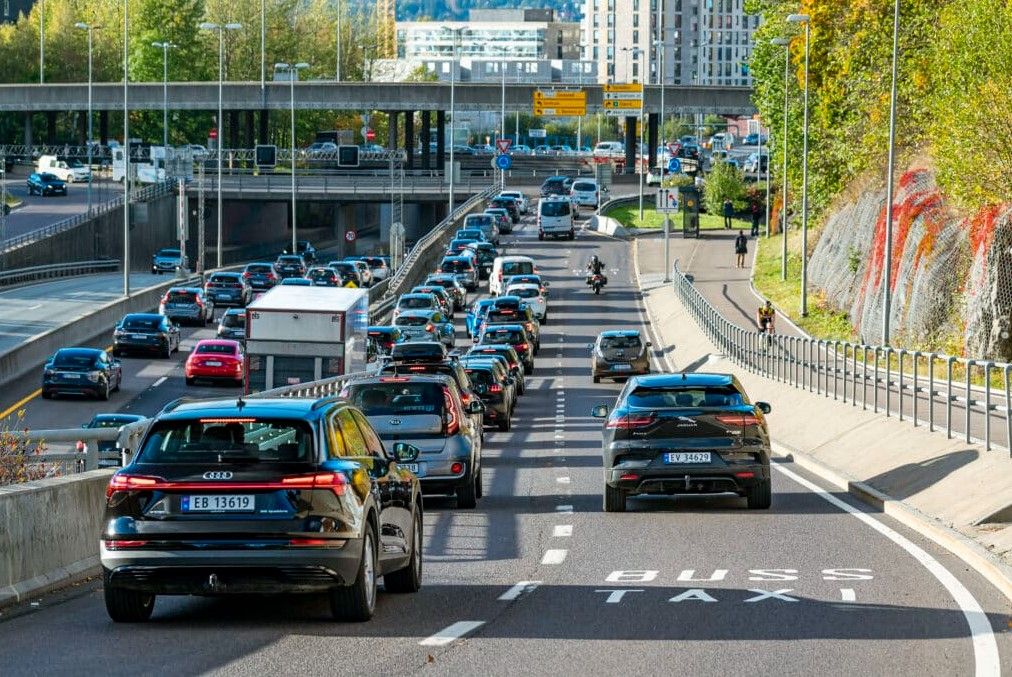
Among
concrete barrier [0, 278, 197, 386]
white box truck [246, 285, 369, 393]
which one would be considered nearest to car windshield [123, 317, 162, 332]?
concrete barrier [0, 278, 197, 386]

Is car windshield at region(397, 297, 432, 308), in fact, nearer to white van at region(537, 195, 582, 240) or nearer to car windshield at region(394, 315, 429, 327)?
car windshield at region(394, 315, 429, 327)

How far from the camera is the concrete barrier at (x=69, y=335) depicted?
58688mm

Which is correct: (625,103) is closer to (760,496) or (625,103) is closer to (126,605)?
(760,496)

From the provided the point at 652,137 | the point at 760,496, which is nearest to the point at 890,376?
the point at 760,496

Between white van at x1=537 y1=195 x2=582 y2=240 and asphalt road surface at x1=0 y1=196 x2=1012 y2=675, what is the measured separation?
273 ft

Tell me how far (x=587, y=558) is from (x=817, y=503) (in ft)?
19.5

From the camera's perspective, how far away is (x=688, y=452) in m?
21.1

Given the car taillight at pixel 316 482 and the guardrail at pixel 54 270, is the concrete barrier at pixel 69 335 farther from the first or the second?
the car taillight at pixel 316 482

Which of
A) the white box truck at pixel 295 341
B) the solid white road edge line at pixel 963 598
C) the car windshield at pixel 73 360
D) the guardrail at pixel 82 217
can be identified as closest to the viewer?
the solid white road edge line at pixel 963 598

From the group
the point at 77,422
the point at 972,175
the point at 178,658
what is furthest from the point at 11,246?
the point at 178,658

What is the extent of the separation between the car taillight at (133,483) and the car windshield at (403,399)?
10.5 m

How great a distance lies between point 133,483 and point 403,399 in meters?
10.7

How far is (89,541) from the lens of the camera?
52.6 feet

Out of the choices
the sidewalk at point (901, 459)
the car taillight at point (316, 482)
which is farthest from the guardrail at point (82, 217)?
the car taillight at point (316, 482)
